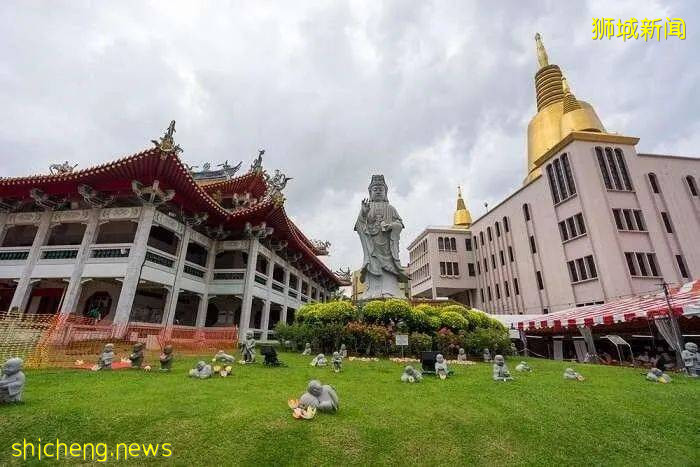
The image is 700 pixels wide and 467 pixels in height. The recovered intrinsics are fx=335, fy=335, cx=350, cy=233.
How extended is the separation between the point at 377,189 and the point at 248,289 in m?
9.83

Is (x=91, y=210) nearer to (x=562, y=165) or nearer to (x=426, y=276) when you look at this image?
(x=562, y=165)

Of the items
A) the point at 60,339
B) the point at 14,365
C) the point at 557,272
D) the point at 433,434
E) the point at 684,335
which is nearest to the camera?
the point at 433,434

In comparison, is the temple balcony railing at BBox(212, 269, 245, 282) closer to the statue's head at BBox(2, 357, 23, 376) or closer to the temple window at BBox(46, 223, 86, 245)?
the temple window at BBox(46, 223, 86, 245)

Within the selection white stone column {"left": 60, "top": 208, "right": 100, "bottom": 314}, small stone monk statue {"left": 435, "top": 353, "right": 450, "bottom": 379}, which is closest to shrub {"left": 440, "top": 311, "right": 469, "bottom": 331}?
small stone monk statue {"left": 435, "top": 353, "right": 450, "bottom": 379}

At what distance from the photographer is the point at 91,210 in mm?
16594

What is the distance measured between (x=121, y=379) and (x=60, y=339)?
387 cm

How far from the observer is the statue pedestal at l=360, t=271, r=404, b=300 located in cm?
1844

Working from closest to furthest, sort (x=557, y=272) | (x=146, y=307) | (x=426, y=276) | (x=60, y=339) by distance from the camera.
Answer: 1. (x=60, y=339)
2. (x=146, y=307)
3. (x=557, y=272)
4. (x=426, y=276)

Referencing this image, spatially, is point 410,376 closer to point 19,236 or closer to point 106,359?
point 106,359

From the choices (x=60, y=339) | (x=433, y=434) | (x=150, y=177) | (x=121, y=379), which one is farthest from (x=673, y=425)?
(x=150, y=177)

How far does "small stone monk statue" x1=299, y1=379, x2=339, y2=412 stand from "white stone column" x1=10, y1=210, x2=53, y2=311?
17012mm

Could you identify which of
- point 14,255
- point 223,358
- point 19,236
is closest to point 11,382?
point 223,358

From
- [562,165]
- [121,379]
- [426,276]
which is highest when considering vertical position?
[562,165]

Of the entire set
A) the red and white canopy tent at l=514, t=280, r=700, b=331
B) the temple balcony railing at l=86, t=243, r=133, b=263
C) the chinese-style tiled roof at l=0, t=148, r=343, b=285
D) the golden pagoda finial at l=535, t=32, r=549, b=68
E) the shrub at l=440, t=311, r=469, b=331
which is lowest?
the shrub at l=440, t=311, r=469, b=331
